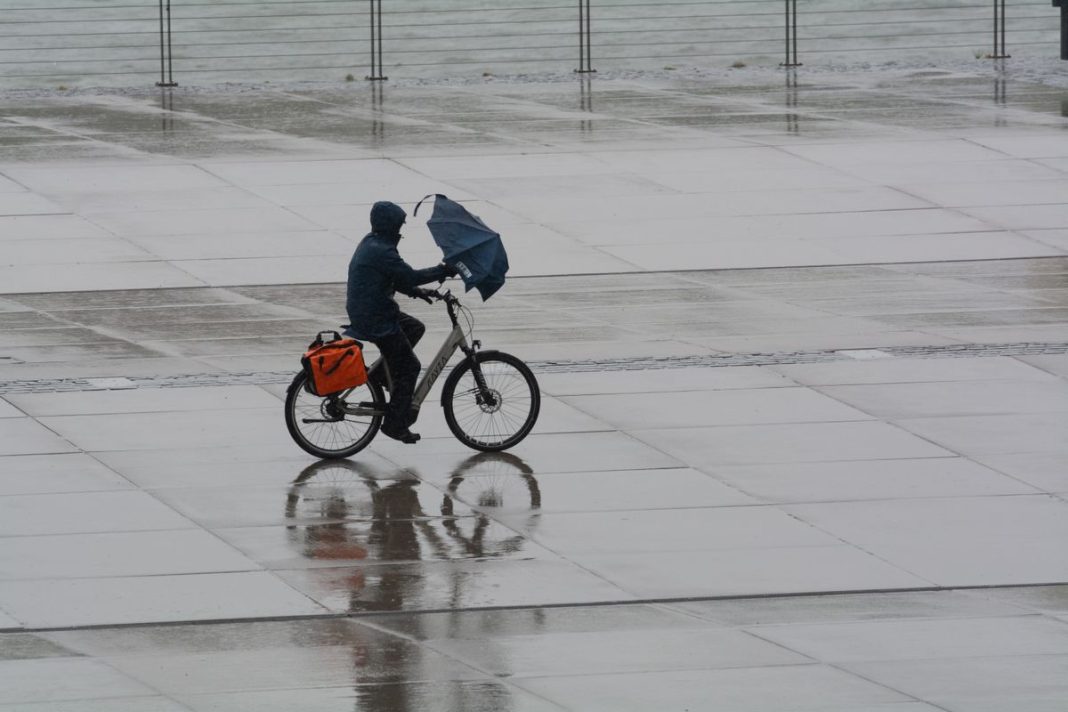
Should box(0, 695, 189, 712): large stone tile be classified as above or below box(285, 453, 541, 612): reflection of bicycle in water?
above

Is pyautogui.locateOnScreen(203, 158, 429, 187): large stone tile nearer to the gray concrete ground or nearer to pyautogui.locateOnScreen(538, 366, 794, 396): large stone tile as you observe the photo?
the gray concrete ground

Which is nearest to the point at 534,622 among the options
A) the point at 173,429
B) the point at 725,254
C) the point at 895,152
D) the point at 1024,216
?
the point at 173,429

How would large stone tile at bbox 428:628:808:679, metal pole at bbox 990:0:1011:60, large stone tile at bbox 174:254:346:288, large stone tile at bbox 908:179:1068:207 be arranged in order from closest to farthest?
large stone tile at bbox 428:628:808:679 → large stone tile at bbox 174:254:346:288 → large stone tile at bbox 908:179:1068:207 → metal pole at bbox 990:0:1011:60

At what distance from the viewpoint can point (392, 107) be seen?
29.5 m

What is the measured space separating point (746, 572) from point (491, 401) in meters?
3.02

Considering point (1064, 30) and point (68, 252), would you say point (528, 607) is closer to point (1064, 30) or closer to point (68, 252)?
point (68, 252)

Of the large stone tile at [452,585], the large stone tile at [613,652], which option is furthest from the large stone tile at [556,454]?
the large stone tile at [613,652]

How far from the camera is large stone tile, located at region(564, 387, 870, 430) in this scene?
507 inches

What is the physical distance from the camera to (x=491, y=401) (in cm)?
1217

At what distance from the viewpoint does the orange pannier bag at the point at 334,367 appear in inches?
461

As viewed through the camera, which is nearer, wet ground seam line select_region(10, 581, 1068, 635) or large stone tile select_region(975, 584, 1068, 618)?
wet ground seam line select_region(10, 581, 1068, 635)

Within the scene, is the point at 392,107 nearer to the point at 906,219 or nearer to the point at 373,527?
the point at 906,219

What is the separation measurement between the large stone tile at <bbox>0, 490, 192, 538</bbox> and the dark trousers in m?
Result: 1.66

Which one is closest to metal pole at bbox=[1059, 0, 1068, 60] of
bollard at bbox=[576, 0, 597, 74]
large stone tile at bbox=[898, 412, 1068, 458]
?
bollard at bbox=[576, 0, 597, 74]
